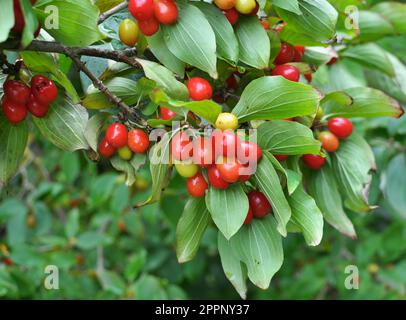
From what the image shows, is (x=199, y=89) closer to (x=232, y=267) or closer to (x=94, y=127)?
(x=94, y=127)

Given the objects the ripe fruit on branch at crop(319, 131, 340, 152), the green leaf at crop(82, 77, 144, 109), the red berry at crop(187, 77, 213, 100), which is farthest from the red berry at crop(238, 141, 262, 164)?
the ripe fruit on branch at crop(319, 131, 340, 152)

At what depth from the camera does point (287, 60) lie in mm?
1312

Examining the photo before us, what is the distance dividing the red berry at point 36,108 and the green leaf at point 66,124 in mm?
14

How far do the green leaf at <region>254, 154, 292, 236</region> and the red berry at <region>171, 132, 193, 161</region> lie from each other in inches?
5.4

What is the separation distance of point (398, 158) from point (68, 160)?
1407mm

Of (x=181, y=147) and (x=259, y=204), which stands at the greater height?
(x=181, y=147)

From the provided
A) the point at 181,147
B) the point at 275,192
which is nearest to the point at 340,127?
the point at 275,192

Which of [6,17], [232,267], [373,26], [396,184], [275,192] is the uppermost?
[6,17]

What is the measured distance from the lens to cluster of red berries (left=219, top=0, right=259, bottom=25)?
1130 millimetres

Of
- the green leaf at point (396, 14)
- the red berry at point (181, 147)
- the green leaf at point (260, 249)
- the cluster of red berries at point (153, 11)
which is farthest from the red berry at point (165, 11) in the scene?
the green leaf at point (396, 14)

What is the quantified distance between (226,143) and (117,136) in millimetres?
245
